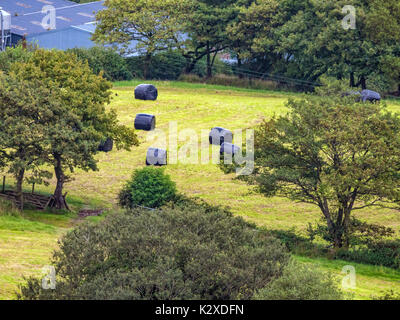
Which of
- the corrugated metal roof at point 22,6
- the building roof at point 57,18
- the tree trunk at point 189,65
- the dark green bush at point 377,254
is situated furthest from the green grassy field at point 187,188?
the corrugated metal roof at point 22,6

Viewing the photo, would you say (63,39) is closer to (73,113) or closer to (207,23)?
(207,23)

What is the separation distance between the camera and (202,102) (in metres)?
60.0

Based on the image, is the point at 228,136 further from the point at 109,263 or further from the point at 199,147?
the point at 109,263

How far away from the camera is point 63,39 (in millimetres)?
69125

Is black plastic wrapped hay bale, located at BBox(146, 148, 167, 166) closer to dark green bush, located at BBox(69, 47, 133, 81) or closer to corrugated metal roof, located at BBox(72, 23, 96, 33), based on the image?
dark green bush, located at BBox(69, 47, 133, 81)

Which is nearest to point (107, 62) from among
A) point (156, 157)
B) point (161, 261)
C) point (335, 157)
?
point (156, 157)

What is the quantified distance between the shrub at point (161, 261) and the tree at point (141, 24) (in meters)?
46.7

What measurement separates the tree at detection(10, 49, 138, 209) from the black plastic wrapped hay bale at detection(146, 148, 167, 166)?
4645mm

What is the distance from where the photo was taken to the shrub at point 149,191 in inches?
1441

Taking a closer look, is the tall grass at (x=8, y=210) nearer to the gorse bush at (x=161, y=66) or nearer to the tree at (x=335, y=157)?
the tree at (x=335, y=157)

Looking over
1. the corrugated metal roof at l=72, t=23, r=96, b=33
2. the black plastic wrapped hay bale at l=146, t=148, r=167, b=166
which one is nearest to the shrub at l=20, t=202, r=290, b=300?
the black plastic wrapped hay bale at l=146, t=148, r=167, b=166

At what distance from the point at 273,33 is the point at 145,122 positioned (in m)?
20.6

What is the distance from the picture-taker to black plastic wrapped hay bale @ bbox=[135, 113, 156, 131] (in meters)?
51.3
